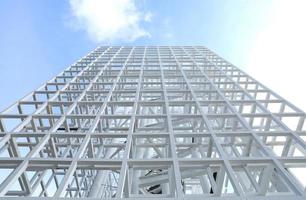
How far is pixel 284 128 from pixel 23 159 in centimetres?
→ 695

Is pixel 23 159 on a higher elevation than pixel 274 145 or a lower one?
higher

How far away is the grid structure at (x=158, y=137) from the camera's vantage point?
7.09 m

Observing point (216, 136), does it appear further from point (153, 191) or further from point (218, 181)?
point (153, 191)

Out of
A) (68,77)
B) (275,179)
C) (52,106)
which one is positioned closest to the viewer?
(275,179)

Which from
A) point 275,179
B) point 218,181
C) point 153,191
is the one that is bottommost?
point 153,191

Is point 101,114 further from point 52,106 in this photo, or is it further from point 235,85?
point 235,85

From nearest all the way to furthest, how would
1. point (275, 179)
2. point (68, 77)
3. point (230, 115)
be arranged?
point (275, 179) < point (230, 115) < point (68, 77)

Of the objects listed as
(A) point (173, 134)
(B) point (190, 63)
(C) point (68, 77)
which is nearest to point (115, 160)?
(A) point (173, 134)

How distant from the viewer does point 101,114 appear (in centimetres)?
1003

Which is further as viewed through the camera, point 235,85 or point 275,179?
point 235,85

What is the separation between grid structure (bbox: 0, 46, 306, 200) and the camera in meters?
7.09

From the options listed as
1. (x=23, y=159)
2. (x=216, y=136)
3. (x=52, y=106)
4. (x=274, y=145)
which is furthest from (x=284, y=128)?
(x=52, y=106)

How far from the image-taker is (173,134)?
8375 millimetres

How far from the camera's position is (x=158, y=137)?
27.4ft
